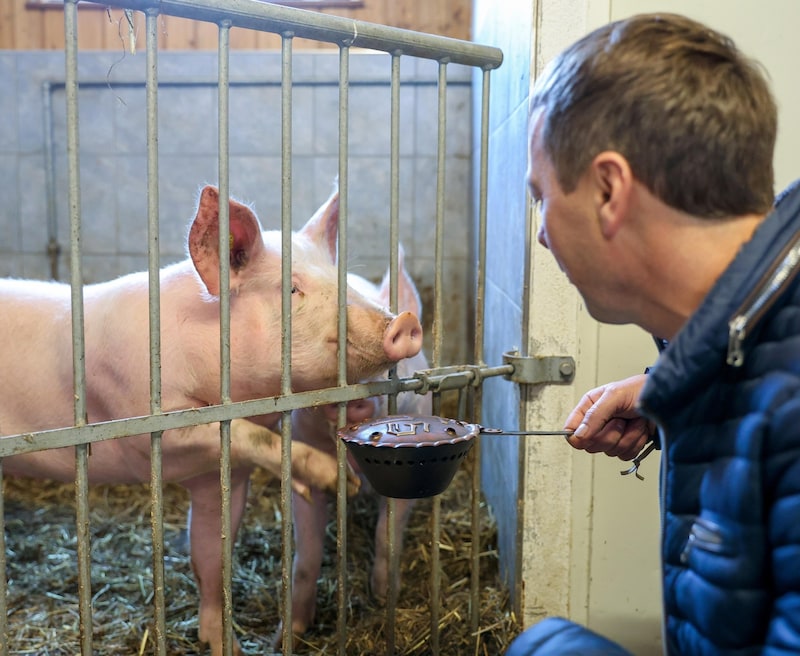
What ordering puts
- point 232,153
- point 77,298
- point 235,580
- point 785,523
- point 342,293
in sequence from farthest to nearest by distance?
point 232,153, point 235,580, point 342,293, point 77,298, point 785,523

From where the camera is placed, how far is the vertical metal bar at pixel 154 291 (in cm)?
156

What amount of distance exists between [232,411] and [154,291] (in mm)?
309

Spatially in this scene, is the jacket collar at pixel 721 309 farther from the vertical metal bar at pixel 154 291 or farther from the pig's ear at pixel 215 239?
the pig's ear at pixel 215 239

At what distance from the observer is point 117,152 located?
452 cm

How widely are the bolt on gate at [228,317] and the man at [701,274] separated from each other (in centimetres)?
86

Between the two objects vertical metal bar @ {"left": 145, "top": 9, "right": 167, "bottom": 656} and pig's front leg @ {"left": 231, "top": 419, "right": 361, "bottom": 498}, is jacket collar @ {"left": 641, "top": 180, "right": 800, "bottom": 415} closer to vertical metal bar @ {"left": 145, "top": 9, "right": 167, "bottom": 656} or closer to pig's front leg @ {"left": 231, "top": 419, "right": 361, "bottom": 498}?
vertical metal bar @ {"left": 145, "top": 9, "right": 167, "bottom": 656}

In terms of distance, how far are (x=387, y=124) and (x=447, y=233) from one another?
26.9 inches

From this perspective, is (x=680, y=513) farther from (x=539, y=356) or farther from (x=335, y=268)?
(x=335, y=268)

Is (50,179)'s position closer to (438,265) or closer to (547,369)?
(438,265)

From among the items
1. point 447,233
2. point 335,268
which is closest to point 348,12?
point 447,233

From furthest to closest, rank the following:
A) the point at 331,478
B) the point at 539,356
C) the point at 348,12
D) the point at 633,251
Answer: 1. the point at 348,12
2. the point at 539,356
3. the point at 331,478
4. the point at 633,251

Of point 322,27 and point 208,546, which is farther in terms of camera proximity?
point 208,546

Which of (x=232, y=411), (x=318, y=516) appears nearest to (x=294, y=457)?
(x=232, y=411)

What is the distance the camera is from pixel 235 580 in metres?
2.90
